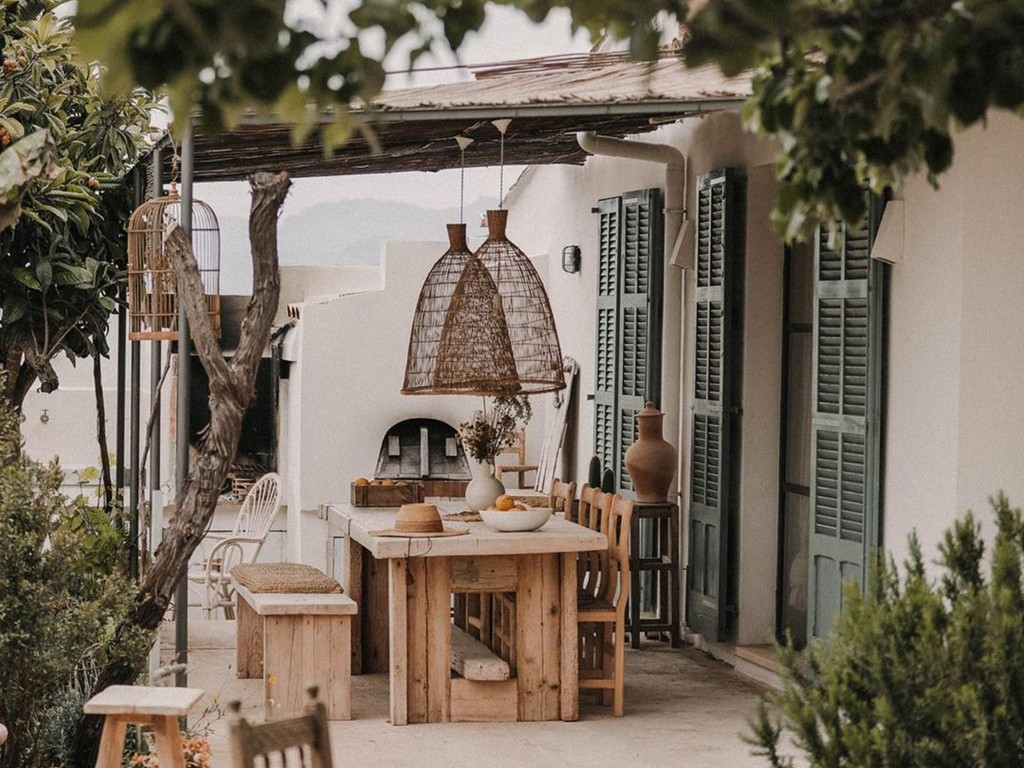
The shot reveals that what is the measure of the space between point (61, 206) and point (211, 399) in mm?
3061

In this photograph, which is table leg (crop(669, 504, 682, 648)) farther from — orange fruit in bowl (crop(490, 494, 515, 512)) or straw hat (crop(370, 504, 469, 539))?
straw hat (crop(370, 504, 469, 539))

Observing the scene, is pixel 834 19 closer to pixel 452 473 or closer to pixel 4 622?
pixel 4 622

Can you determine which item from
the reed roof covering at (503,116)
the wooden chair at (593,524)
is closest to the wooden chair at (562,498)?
the wooden chair at (593,524)

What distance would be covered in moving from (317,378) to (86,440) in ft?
22.0

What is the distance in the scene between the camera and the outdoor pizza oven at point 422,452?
39.3 feet

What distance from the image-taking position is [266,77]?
1875 mm

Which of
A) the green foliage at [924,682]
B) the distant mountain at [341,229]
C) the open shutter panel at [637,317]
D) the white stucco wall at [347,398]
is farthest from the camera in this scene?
the distant mountain at [341,229]

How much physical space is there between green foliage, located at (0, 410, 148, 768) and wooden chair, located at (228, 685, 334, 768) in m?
2.07

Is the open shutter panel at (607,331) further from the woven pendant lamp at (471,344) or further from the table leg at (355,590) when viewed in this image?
the table leg at (355,590)

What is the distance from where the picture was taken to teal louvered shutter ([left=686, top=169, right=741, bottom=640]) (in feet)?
27.8

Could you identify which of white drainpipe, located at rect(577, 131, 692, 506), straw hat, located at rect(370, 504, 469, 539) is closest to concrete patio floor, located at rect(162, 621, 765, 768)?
straw hat, located at rect(370, 504, 469, 539)

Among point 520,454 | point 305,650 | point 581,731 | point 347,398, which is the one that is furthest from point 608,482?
point 347,398

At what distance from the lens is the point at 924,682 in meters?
3.80

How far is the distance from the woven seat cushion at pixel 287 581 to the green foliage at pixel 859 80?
521 cm
